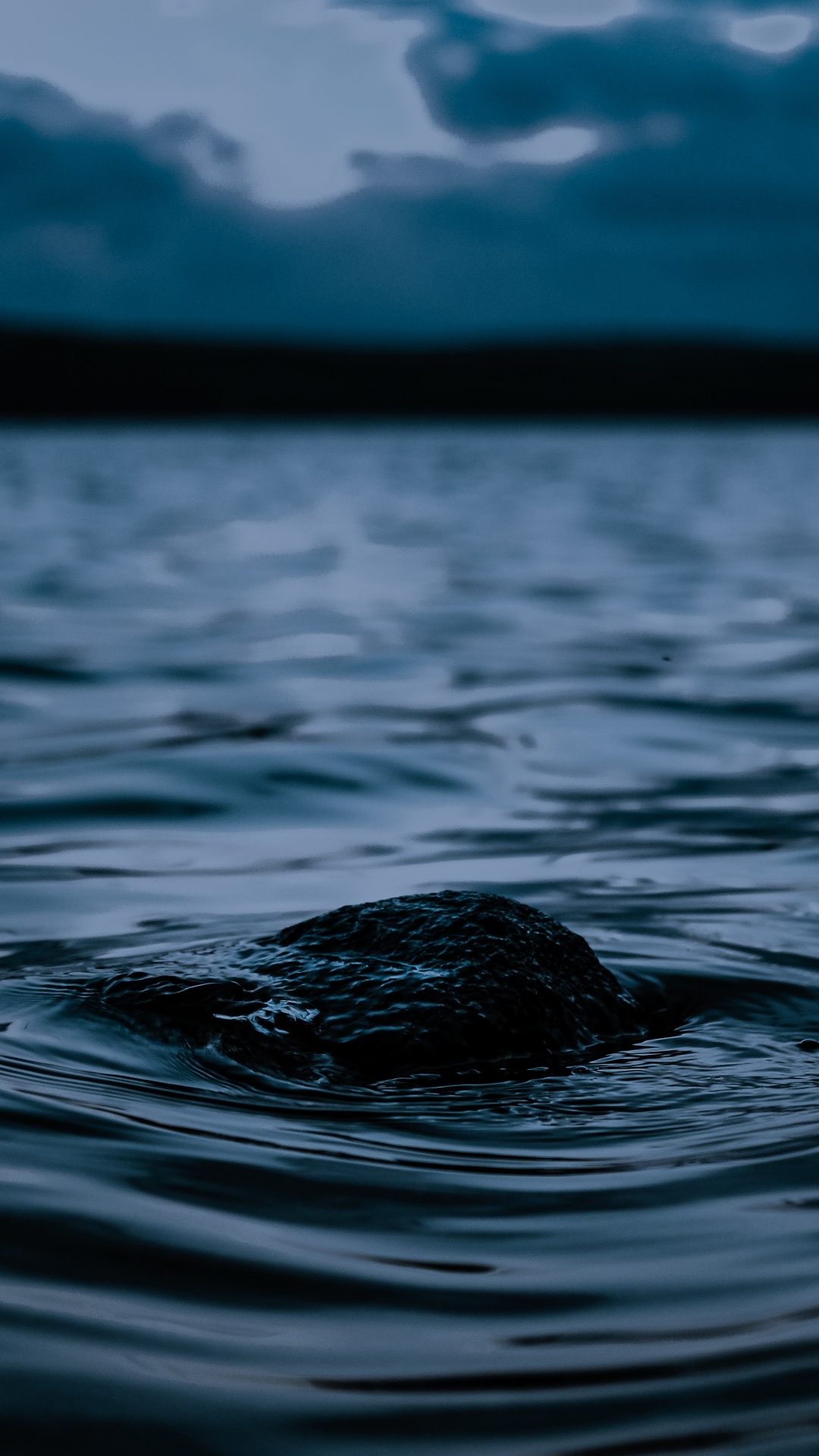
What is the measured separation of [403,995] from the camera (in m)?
3.98

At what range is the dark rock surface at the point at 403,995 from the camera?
3857mm

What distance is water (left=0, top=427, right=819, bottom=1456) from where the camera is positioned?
7.73 feet

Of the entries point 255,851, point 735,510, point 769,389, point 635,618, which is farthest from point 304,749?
point 769,389

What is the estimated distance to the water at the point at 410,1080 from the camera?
2.36 meters

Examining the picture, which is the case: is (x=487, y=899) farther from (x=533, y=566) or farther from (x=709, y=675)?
(x=533, y=566)

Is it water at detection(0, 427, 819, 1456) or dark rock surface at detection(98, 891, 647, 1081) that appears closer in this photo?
water at detection(0, 427, 819, 1456)

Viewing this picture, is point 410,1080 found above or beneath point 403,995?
beneath

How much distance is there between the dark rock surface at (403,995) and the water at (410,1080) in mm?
119

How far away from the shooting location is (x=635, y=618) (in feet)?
45.6

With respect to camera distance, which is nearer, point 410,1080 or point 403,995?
point 410,1080

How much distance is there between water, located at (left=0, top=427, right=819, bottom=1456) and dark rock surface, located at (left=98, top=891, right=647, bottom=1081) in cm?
A: 12

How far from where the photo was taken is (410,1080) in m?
3.73

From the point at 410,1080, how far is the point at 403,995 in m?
0.28

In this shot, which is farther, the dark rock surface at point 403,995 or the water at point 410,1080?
the dark rock surface at point 403,995
